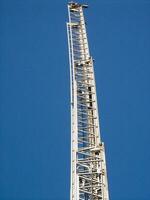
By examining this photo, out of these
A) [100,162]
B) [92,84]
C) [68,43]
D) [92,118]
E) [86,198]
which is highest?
[68,43]

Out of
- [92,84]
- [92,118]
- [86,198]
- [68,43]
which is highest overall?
[68,43]

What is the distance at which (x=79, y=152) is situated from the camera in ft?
232

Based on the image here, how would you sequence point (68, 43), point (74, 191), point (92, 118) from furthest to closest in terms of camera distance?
1. point (68, 43)
2. point (92, 118)
3. point (74, 191)

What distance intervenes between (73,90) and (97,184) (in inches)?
515

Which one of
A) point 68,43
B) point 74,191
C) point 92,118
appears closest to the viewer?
point 74,191

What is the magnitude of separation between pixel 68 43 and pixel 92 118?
42.1 feet

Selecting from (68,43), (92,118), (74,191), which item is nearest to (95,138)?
(92,118)

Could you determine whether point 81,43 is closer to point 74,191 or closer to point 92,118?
point 92,118

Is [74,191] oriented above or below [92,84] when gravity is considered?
below

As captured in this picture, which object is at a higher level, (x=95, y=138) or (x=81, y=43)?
(x=81, y=43)

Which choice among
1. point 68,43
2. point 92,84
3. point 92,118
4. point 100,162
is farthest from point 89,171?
point 68,43

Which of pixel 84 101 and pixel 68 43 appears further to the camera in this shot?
pixel 68 43

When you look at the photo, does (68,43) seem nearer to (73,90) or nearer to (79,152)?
(73,90)

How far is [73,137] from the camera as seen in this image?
70.9 meters
